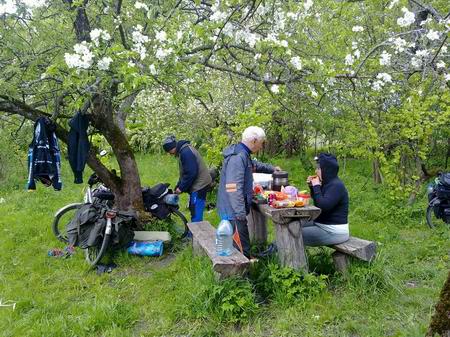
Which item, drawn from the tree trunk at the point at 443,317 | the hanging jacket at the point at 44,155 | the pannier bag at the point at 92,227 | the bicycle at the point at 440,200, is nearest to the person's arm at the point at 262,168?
the pannier bag at the point at 92,227

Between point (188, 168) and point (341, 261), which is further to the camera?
point (188, 168)

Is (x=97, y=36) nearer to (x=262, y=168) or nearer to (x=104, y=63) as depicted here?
(x=104, y=63)

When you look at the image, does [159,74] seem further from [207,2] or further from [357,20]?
[357,20]

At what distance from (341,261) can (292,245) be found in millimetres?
649

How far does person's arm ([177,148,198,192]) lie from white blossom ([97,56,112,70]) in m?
2.27

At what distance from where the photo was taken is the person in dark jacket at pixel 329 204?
4727mm

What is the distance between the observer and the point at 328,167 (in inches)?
188

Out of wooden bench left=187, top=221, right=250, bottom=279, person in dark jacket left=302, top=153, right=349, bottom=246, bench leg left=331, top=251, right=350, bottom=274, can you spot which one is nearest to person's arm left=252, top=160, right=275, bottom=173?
person in dark jacket left=302, top=153, right=349, bottom=246

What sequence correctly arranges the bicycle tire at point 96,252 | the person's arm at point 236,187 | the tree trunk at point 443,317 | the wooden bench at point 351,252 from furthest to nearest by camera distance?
the bicycle tire at point 96,252 → the person's arm at point 236,187 → the wooden bench at point 351,252 → the tree trunk at point 443,317

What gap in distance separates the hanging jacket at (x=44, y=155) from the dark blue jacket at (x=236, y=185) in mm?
2397

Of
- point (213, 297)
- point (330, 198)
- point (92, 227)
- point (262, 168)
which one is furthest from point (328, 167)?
point (92, 227)

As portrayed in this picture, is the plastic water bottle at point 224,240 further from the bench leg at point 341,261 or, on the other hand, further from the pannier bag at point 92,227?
the pannier bag at point 92,227

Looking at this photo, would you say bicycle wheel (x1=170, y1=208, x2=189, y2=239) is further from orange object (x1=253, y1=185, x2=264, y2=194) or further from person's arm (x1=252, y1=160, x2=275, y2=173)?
orange object (x1=253, y1=185, x2=264, y2=194)

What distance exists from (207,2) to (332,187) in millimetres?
3803
